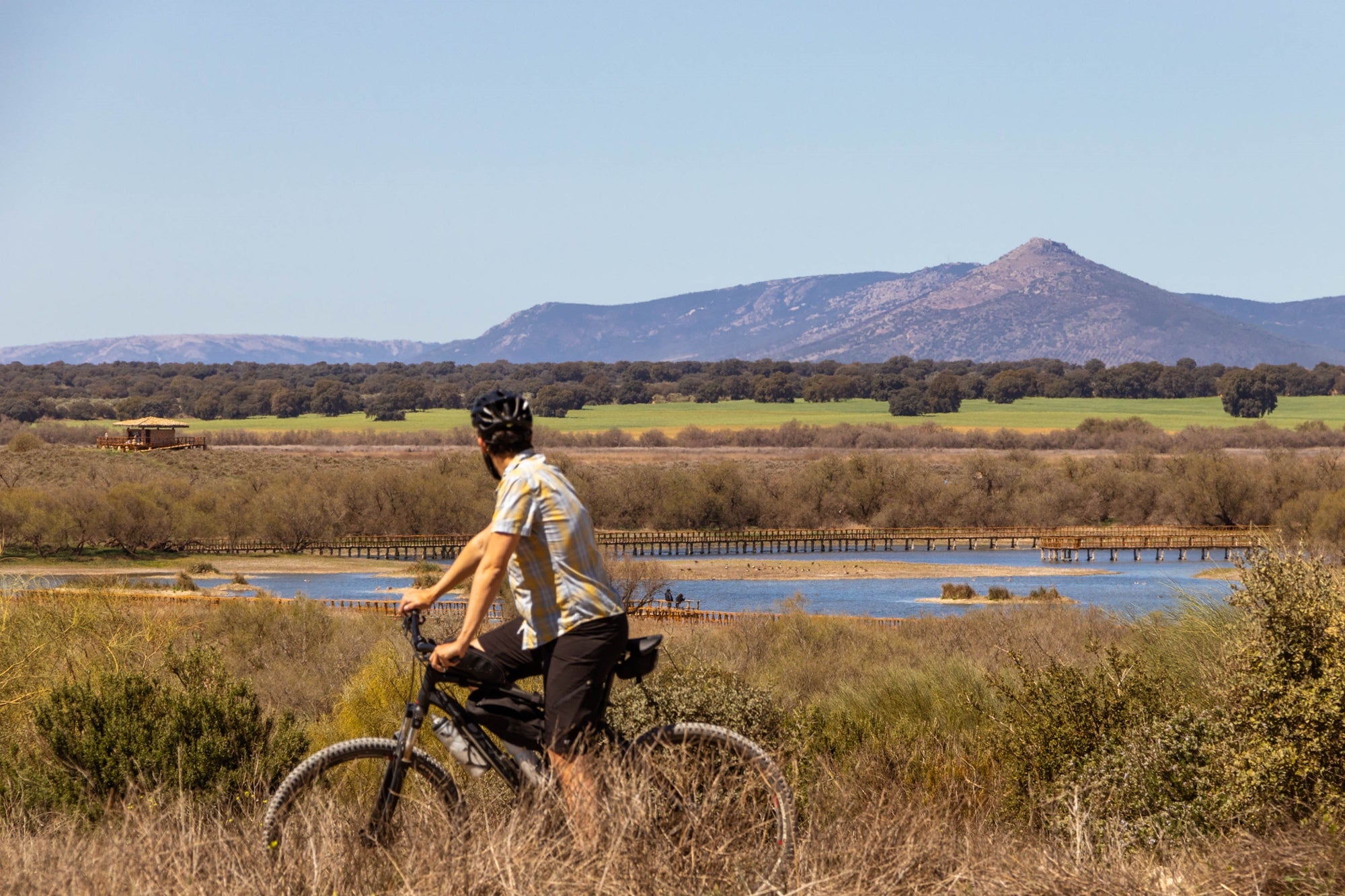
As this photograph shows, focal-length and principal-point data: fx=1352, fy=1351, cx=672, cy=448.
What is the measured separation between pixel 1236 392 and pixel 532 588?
189 meters

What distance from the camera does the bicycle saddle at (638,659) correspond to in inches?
219

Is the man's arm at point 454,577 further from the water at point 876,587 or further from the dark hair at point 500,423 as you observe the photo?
the water at point 876,587

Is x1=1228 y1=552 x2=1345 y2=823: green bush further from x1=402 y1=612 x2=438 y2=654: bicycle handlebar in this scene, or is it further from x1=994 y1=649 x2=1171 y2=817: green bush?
x1=402 y1=612 x2=438 y2=654: bicycle handlebar

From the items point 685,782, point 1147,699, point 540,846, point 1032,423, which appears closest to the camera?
point 540,846

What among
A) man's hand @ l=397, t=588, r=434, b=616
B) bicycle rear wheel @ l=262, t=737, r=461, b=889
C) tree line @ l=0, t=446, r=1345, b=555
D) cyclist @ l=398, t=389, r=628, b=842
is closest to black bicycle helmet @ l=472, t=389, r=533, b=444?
cyclist @ l=398, t=389, r=628, b=842

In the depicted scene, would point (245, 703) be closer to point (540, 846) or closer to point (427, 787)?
point (427, 787)

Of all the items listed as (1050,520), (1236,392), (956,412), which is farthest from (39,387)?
(1236,392)

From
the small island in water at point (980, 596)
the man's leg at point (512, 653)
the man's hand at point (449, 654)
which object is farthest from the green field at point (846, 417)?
the man's hand at point (449, 654)

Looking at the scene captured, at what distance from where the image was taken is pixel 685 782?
558 centimetres

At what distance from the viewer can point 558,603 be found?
5.45 metres

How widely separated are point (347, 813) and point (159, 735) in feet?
9.84

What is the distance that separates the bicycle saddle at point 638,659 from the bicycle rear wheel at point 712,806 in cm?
28

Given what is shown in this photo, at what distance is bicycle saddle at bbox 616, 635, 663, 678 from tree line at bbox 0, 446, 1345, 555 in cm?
7853

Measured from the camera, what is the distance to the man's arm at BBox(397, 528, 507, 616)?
18.3 feet
